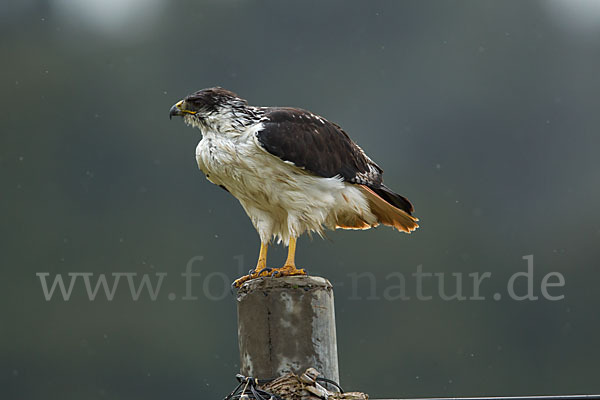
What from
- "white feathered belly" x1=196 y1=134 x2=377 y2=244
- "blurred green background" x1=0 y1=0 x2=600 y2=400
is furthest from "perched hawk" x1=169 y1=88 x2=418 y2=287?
"blurred green background" x1=0 y1=0 x2=600 y2=400

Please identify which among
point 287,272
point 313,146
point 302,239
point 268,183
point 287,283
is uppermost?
point 302,239

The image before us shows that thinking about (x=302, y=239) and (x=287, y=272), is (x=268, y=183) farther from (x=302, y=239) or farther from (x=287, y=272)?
(x=302, y=239)

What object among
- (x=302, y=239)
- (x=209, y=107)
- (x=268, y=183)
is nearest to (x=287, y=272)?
(x=268, y=183)

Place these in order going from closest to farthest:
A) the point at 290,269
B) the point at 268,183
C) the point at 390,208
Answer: the point at 290,269, the point at 268,183, the point at 390,208

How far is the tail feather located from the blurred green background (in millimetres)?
19021

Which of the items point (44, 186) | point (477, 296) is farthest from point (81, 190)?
point (477, 296)

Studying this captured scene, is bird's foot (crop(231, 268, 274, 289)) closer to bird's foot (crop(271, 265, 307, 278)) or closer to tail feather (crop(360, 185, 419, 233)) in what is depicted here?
bird's foot (crop(271, 265, 307, 278))

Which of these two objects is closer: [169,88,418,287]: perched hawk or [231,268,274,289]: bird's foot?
[231,268,274,289]: bird's foot

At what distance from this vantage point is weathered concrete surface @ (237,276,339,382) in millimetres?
3918

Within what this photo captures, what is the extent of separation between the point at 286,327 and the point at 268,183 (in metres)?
1.24

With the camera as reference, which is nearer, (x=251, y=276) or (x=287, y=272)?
(x=287, y=272)

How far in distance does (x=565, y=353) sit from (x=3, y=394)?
16.1 metres

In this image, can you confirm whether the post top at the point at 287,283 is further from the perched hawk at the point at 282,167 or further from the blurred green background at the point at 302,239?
the blurred green background at the point at 302,239

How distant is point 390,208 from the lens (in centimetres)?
548
